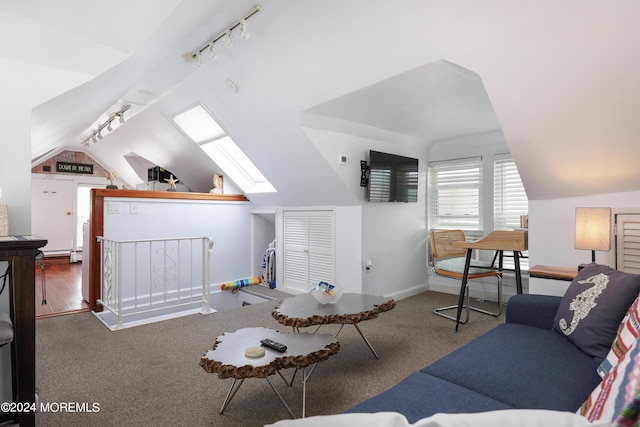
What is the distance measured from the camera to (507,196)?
420 centimetres

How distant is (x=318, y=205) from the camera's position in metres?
4.46

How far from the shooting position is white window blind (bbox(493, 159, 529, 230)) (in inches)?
161

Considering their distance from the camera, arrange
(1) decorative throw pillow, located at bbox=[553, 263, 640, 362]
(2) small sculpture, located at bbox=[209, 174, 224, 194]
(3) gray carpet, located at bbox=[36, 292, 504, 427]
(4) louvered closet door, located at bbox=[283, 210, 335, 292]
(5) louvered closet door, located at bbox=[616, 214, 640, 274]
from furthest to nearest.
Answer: (2) small sculpture, located at bbox=[209, 174, 224, 194], (4) louvered closet door, located at bbox=[283, 210, 335, 292], (5) louvered closet door, located at bbox=[616, 214, 640, 274], (3) gray carpet, located at bbox=[36, 292, 504, 427], (1) decorative throw pillow, located at bbox=[553, 263, 640, 362]

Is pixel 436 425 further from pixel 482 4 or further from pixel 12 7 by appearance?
pixel 12 7

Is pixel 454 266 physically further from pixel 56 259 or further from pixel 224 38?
pixel 56 259

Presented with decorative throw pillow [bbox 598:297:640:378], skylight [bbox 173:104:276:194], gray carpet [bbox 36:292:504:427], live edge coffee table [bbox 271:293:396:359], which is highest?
skylight [bbox 173:104:276:194]

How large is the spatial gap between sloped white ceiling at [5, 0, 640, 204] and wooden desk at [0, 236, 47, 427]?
1.06m

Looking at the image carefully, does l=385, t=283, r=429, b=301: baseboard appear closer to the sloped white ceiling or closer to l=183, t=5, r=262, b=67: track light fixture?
the sloped white ceiling

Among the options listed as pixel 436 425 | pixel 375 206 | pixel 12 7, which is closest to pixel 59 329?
pixel 12 7

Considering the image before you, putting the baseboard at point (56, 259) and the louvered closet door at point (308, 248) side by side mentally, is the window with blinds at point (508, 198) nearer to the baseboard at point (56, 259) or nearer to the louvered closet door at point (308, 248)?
the louvered closet door at point (308, 248)

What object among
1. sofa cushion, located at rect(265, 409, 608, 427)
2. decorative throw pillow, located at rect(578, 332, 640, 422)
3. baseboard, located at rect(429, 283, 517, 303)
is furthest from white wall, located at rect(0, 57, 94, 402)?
baseboard, located at rect(429, 283, 517, 303)

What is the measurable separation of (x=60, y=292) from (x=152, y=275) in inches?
60.7

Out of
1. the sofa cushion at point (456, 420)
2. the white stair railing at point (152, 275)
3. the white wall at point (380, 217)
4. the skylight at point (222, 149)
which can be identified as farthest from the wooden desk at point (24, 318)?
the skylight at point (222, 149)

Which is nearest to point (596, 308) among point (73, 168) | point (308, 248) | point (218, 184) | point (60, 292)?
point (308, 248)
